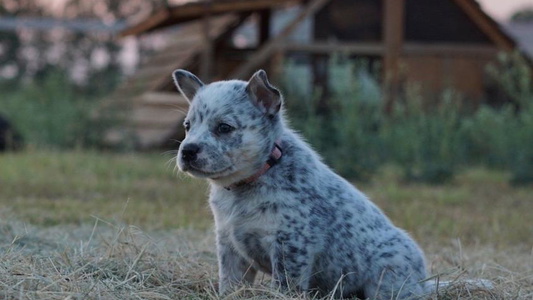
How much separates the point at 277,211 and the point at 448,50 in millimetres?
10915

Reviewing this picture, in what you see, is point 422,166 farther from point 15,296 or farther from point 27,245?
point 15,296

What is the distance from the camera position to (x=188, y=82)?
4555 mm

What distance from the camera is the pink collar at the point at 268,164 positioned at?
4250 mm

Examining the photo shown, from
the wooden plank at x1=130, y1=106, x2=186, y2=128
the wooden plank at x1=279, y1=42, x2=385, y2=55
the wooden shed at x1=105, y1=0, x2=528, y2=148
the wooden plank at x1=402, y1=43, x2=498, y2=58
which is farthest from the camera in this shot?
the wooden plank at x1=402, y1=43, x2=498, y2=58

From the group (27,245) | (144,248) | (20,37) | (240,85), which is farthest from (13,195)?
(20,37)

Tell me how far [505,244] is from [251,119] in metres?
3.62

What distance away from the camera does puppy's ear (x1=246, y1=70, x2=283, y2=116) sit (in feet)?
13.9

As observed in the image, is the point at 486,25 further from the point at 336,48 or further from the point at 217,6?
the point at 217,6

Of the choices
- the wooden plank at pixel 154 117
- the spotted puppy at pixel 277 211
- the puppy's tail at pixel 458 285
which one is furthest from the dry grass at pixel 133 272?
the wooden plank at pixel 154 117

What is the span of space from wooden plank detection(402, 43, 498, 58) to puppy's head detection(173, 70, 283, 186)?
10.2 metres

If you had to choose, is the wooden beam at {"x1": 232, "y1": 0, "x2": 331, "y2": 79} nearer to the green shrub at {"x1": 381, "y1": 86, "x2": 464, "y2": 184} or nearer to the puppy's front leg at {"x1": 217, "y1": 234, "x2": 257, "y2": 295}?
the green shrub at {"x1": 381, "y1": 86, "x2": 464, "y2": 184}

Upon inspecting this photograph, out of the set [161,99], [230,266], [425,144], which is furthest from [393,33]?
[230,266]

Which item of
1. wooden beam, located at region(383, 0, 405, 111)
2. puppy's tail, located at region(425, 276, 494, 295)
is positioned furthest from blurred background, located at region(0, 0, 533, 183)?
puppy's tail, located at region(425, 276, 494, 295)

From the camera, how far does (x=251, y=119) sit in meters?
4.24
